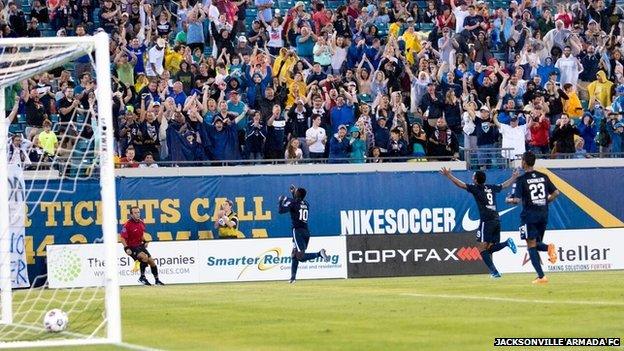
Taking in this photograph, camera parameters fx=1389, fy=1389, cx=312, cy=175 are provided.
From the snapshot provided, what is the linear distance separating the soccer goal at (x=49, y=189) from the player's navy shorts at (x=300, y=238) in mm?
4234

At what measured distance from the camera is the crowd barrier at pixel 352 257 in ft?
105

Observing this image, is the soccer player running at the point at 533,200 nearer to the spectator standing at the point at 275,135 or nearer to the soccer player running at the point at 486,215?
the soccer player running at the point at 486,215

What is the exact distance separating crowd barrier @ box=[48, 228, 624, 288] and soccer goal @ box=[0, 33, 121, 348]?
1.31 m

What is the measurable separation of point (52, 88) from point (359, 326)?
61.0 ft

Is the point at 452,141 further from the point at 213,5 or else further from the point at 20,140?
the point at 20,140

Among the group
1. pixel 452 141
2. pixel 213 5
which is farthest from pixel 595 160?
pixel 213 5

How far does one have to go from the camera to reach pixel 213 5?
36.8 meters

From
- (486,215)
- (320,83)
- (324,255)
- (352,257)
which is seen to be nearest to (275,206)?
(352,257)

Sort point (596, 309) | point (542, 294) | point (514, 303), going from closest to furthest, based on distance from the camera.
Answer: point (596, 309) < point (514, 303) < point (542, 294)

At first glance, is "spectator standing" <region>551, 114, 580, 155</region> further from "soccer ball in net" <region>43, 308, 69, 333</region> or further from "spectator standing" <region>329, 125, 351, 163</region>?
"soccer ball in net" <region>43, 308, 69, 333</region>

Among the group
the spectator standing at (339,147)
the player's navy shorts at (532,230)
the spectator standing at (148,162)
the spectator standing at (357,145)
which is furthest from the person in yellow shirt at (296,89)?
the player's navy shorts at (532,230)

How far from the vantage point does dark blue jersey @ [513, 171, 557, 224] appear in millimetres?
23469

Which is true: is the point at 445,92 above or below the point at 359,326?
above

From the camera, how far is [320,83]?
35.2 meters
